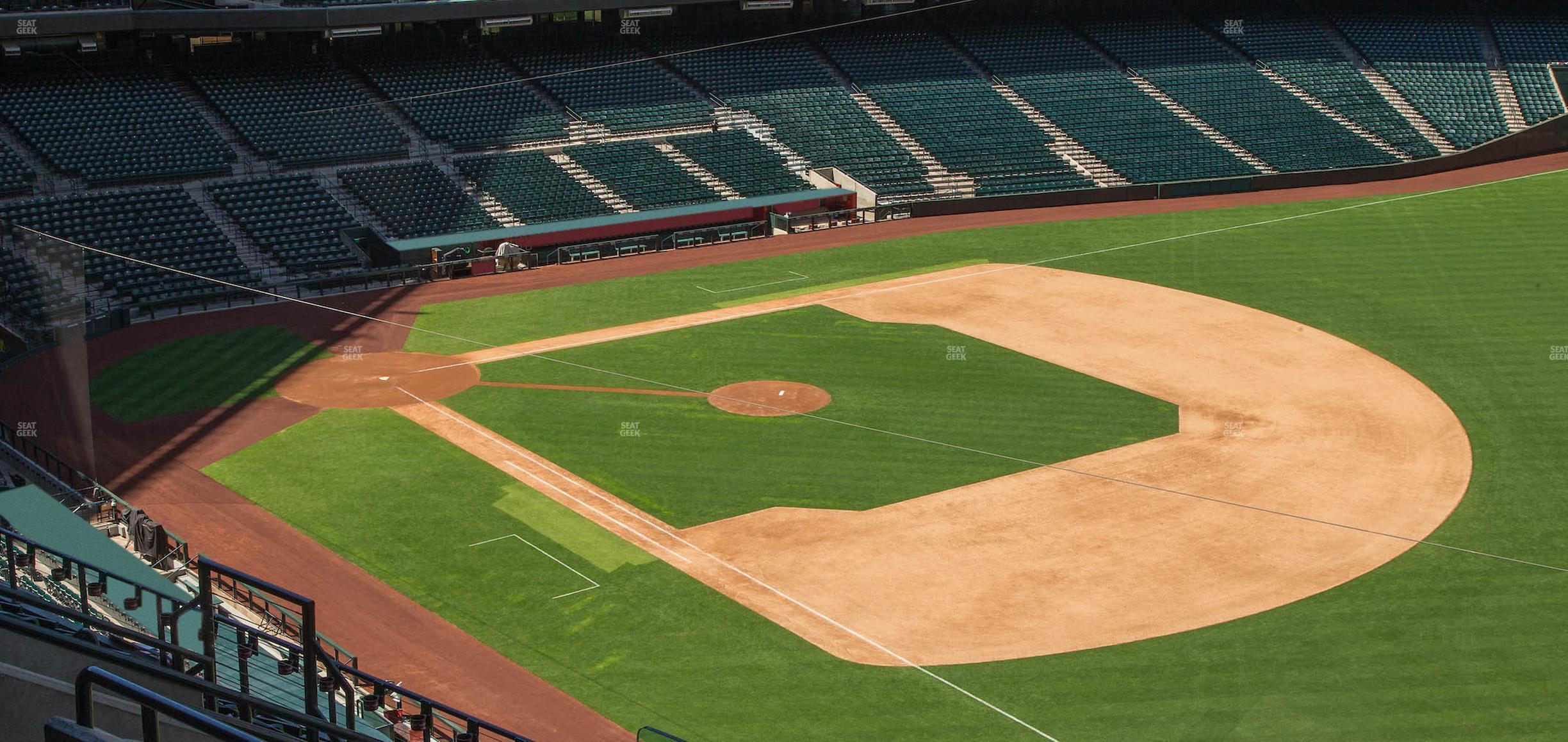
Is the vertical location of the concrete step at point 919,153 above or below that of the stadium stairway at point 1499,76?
below

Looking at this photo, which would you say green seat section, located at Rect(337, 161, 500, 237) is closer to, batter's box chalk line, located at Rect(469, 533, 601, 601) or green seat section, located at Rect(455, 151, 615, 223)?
green seat section, located at Rect(455, 151, 615, 223)

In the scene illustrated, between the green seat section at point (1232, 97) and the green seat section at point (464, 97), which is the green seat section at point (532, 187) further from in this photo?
the green seat section at point (1232, 97)

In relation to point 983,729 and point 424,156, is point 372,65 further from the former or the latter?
point 983,729

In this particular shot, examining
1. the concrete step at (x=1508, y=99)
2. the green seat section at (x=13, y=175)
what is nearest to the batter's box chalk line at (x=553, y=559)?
the green seat section at (x=13, y=175)

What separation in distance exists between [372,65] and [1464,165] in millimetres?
46283

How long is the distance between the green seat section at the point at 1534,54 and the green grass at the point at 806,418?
1565 inches

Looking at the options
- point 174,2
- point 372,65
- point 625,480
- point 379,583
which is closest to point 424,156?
point 372,65

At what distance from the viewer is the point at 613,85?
5916 cm

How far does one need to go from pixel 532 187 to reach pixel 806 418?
22.6 metres

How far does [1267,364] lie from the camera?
36156 millimetres

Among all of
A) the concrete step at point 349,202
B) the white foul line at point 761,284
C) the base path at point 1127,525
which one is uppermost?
the concrete step at point 349,202

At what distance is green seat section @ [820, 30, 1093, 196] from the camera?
57.0 metres

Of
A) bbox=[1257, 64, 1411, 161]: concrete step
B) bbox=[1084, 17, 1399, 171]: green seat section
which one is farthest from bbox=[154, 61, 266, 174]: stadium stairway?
bbox=[1257, 64, 1411, 161]: concrete step

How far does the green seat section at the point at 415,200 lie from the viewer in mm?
47906
